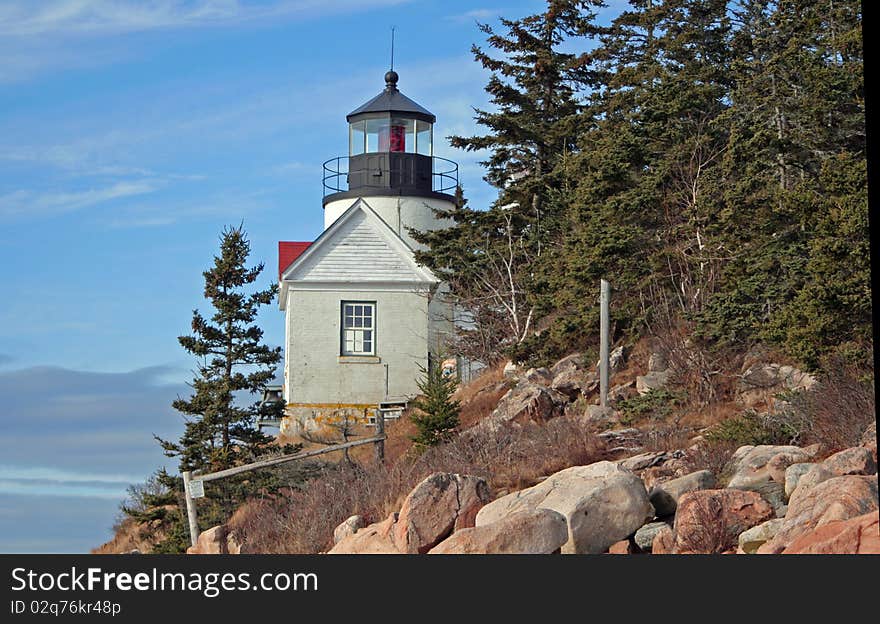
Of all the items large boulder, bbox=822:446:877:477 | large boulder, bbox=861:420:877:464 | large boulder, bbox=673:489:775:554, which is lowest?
large boulder, bbox=673:489:775:554

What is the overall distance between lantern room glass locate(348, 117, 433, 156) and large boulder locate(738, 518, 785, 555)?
2320cm

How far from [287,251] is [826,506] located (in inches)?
1017

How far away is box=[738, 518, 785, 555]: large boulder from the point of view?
11.1 m

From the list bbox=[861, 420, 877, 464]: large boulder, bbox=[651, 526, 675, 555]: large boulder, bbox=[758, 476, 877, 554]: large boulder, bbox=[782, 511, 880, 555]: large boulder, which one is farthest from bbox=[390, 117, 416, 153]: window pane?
bbox=[782, 511, 880, 555]: large boulder

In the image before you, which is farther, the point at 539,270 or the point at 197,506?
the point at 539,270

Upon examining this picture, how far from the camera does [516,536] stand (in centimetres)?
1151

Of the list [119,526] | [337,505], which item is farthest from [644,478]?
[119,526]

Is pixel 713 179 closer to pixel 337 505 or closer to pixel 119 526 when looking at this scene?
pixel 337 505

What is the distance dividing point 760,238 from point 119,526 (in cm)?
1548

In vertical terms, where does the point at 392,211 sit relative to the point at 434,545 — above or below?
above

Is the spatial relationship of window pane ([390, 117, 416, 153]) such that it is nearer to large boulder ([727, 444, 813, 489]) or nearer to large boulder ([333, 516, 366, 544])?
large boulder ([333, 516, 366, 544])

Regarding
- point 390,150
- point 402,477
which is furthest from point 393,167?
point 402,477

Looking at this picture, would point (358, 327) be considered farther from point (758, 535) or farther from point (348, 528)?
point (758, 535)
